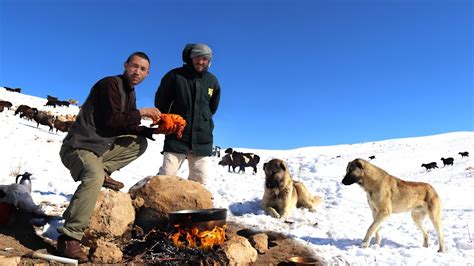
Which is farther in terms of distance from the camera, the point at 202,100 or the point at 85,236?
the point at 202,100

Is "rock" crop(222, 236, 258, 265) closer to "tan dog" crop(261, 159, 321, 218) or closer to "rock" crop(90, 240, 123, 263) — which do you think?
"rock" crop(90, 240, 123, 263)

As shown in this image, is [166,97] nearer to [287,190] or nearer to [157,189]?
[157,189]

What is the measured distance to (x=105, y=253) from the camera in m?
4.67

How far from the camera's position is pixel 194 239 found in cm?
504

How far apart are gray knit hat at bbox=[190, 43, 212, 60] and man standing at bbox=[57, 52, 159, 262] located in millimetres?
1565

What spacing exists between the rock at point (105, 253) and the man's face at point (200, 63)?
3388 mm

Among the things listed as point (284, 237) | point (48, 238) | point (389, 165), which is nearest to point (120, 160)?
point (48, 238)

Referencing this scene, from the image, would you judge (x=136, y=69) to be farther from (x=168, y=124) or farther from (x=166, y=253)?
(x=166, y=253)

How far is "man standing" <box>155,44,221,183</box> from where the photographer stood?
263 inches

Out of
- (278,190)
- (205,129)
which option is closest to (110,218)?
(205,129)

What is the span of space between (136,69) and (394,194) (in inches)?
209

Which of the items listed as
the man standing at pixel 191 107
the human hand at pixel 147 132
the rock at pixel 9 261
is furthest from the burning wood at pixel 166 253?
the man standing at pixel 191 107

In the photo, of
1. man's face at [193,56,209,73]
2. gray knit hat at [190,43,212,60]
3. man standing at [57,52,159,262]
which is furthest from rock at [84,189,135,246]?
gray knit hat at [190,43,212,60]

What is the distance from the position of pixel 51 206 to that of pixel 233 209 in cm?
375
